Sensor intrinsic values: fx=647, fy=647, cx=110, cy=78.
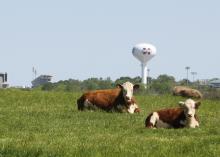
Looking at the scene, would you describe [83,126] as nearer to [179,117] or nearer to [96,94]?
[179,117]

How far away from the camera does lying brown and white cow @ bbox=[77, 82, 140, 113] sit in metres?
24.5

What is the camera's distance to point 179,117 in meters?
18.4

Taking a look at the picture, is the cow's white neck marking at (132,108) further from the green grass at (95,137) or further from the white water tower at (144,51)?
the white water tower at (144,51)

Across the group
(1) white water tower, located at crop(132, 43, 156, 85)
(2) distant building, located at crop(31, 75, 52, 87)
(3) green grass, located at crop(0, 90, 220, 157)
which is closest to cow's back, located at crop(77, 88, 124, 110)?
(3) green grass, located at crop(0, 90, 220, 157)

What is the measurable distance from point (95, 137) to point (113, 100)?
10.2m

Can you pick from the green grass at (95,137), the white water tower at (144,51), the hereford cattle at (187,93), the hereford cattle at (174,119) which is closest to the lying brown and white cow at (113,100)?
the green grass at (95,137)

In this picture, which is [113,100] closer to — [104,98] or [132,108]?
[104,98]

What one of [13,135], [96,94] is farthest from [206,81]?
[13,135]

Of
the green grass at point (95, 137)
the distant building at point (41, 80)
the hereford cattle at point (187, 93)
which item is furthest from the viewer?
the distant building at point (41, 80)

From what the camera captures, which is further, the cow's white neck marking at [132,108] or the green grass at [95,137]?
the cow's white neck marking at [132,108]

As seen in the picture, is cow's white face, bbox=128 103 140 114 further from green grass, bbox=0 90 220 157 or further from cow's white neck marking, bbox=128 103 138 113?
green grass, bbox=0 90 220 157

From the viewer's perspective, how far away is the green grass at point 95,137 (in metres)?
11.9

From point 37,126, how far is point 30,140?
3422 mm

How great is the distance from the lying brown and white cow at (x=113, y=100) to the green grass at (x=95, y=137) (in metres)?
2.58
